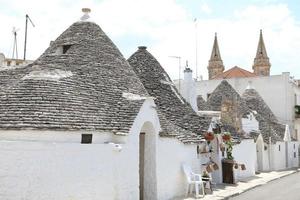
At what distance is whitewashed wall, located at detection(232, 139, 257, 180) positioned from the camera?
23969 mm

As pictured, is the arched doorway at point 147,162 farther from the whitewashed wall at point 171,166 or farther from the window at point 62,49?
the window at point 62,49

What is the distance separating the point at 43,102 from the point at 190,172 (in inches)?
281

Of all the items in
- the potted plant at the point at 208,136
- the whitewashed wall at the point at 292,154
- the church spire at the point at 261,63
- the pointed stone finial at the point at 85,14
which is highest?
the church spire at the point at 261,63

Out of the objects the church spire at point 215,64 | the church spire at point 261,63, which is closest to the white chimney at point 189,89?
the church spire at point 261,63

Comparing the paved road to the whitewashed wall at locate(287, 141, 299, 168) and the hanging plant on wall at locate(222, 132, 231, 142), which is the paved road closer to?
the hanging plant on wall at locate(222, 132, 231, 142)

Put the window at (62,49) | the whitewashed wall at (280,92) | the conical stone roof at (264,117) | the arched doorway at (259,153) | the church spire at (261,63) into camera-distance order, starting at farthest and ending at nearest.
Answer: the church spire at (261,63) → the whitewashed wall at (280,92) → the conical stone roof at (264,117) → the arched doorway at (259,153) → the window at (62,49)

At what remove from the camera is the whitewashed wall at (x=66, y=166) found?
1027 centimetres

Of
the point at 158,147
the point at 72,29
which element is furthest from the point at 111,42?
the point at 158,147

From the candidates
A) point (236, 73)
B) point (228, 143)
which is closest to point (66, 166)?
point (228, 143)

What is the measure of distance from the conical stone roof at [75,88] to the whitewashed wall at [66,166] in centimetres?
34

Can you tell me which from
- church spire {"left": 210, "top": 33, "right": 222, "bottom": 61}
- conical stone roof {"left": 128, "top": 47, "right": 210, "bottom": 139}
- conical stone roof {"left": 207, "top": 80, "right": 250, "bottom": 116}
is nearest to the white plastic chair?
conical stone roof {"left": 128, "top": 47, "right": 210, "bottom": 139}

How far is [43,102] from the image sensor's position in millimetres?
12281

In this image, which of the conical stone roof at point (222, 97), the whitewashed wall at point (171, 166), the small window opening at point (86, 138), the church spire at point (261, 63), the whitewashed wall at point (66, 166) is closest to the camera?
the whitewashed wall at point (66, 166)

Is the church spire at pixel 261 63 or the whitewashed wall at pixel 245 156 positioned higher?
the church spire at pixel 261 63
